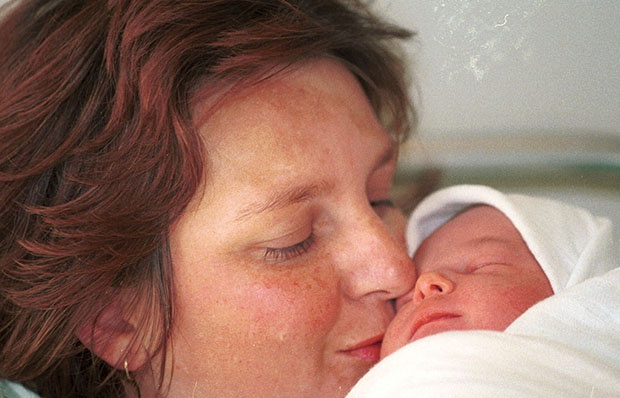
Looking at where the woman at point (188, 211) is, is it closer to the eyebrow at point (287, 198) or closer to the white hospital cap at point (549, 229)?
the eyebrow at point (287, 198)

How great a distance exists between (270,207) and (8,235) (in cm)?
31

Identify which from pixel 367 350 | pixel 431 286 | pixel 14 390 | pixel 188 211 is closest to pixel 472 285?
pixel 431 286

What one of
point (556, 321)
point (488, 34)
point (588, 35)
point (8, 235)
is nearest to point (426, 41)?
point (488, 34)

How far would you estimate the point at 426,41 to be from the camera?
1009 millimetres

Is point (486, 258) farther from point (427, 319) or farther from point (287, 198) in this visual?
point (287, 198)

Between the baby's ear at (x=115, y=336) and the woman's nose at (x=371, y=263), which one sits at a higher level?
the woman's nose at (x=371, y=263)

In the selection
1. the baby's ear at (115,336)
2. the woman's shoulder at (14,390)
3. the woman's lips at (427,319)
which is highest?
the woman's lips at (427,319)

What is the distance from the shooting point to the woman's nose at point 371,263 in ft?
2.60

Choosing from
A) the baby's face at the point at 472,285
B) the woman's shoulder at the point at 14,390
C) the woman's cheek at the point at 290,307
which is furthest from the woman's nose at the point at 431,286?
the woman's shoulder at the point at 14,390

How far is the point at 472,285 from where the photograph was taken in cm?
77

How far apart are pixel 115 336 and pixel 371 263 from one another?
31 centimetres

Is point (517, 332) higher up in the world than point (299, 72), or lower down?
lower down

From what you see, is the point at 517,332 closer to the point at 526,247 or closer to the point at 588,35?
the point at 526,247

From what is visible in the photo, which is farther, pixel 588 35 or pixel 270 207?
pixel 588 35
